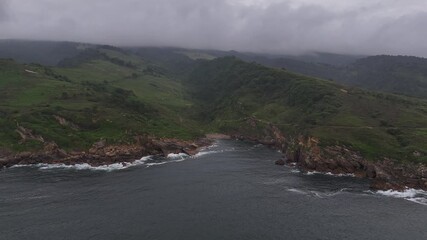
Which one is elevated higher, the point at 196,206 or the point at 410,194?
the point at 410,194

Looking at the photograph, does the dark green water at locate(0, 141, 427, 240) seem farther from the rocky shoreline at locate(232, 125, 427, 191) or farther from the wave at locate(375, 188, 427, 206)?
A: the rocky shoreline at locate(232, 125, 427, 191)

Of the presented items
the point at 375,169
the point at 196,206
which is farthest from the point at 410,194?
the point at 196,206

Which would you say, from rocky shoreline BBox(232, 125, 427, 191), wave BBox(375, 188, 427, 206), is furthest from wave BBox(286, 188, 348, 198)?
rocky shoreline BBox(232, 125, 427, 191)

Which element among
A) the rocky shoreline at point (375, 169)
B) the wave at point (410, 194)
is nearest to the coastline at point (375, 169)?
the rocky shoreline at point (375, 169)

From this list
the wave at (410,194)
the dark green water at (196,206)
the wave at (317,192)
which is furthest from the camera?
the wave at (317,192)

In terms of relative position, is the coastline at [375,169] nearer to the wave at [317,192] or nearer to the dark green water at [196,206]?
the dark green water at [196,206]

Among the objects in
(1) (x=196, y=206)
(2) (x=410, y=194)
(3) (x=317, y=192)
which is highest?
(2) (x=410, y=194)

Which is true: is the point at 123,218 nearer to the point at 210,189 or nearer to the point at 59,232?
the point at 59,232

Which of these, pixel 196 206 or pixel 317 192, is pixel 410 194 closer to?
pixel 317 192
